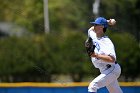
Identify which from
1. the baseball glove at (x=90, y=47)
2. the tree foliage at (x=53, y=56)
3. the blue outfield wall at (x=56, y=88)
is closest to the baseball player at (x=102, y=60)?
the baseball glove at (x=90, y=47)

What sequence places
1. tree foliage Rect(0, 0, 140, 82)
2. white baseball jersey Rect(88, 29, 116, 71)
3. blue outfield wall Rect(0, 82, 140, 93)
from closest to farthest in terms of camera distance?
white baseball jersey Rect(88, 29, 116, 71)
blue outfield wall Rect(0, 82, 140, 93)
tree foliage Rect(0, 0, 140, 82)

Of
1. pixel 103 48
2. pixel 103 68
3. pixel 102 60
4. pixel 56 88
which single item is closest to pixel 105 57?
pixel 102 60

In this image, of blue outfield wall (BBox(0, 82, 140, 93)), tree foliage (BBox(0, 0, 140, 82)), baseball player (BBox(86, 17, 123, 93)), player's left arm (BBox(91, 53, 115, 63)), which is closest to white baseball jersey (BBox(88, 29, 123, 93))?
baseball player (BBox(86, 17, 123, 93))

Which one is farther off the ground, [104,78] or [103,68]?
[103,68]

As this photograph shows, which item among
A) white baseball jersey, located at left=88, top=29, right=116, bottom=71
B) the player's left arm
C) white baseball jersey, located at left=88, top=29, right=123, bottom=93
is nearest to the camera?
the player's left arm

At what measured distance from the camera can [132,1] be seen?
38.5 m

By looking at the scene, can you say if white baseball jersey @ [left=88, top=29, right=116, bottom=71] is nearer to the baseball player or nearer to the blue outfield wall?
the baseball player

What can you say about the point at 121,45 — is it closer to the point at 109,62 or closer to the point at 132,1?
the point at 109,62

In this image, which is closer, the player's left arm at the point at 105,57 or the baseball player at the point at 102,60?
the player's left arm at the point at 105,57

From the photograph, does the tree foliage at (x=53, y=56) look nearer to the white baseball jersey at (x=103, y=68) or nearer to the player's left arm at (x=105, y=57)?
the white baseball jersey at (x=103, y=68)

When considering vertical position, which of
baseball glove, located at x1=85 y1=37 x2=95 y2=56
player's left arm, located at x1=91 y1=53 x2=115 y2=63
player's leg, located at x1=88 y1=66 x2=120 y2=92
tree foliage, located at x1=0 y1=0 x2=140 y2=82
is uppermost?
baseball glove, located at x1=85 y1=37 x2=95 y2=56

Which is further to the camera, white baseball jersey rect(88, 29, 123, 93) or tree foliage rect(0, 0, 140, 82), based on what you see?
tree foliage rect(0, 0, 140, 82)

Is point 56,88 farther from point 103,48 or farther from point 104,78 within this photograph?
point 103,48

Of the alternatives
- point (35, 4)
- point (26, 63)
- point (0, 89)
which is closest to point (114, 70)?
point (0, 89)
